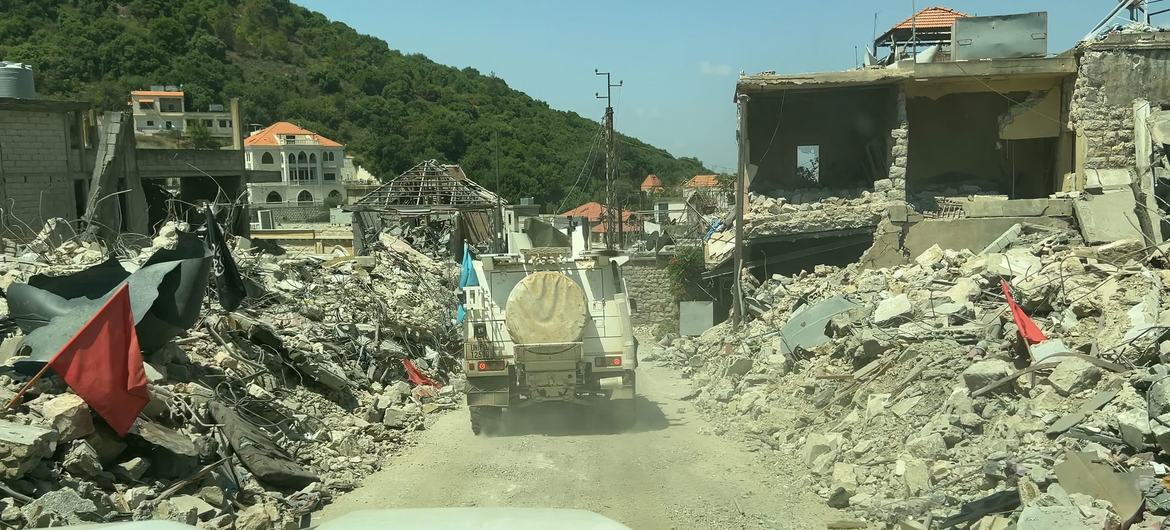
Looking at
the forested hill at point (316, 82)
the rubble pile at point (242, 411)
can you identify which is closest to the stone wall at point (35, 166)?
the rubble pile at point (242, 411)

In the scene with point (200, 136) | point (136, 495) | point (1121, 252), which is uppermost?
point (200, 136)

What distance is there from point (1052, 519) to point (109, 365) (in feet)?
26.5

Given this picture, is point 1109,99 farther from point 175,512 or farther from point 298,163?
point 298,163

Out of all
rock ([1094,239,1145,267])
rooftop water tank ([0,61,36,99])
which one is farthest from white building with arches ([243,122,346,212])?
rock ([1094,239,1145,267])

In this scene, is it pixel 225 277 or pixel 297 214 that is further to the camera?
pixel 297 214

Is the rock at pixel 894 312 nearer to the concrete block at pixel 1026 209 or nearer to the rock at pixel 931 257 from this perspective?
the rock at pixel 931 257

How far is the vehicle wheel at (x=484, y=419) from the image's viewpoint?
1275 centimetres

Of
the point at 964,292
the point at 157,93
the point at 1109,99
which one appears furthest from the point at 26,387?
the point at 157,93

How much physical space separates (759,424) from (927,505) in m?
4.78

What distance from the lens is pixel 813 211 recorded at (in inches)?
852

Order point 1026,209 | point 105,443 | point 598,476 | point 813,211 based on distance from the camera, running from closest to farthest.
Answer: point 105,443
point 598,476
point 1026,209
point 813,211

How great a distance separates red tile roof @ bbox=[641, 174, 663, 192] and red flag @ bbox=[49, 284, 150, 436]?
77.2 metres

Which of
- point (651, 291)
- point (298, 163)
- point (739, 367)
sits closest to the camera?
point (739, 367)

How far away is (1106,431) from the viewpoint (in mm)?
7852
